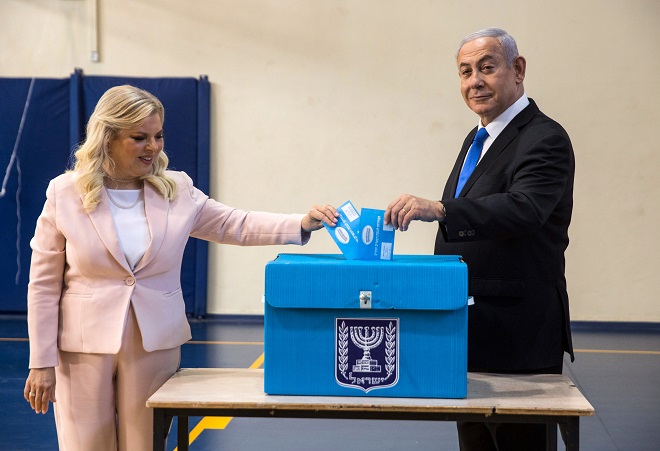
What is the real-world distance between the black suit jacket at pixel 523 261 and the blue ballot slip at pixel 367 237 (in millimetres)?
191

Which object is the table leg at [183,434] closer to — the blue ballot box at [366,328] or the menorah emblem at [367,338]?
the blue ballot box at [366,328]

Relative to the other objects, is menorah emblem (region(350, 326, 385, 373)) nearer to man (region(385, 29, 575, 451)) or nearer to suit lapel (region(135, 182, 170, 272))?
man (region(385, 29, 575, 451))

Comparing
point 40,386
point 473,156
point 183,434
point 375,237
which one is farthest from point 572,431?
point 40,386

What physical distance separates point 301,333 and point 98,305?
0.60 meters

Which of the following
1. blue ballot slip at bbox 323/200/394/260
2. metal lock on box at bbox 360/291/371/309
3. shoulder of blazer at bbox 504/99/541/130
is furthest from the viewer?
shoulder of blazer at bbox 504/99/541/130

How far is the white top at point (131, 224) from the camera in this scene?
2229 millimetres

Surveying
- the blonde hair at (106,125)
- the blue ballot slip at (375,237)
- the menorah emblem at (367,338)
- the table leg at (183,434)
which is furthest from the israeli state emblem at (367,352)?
the blonde hair at (106,125)

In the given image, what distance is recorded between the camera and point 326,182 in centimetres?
696

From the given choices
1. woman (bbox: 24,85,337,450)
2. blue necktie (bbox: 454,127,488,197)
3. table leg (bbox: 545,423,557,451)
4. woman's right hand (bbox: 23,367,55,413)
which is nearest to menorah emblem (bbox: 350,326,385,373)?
woman (bbox: 24,85,337,450)

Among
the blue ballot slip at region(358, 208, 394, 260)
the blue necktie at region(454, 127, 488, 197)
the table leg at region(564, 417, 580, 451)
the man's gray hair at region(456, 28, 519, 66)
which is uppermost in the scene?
the man's gray hair at region(456, 28, 519, 66)

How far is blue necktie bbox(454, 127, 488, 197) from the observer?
2361 mm

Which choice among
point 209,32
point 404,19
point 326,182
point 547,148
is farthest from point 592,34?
point 547,148

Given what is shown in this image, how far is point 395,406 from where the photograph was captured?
1932 mm

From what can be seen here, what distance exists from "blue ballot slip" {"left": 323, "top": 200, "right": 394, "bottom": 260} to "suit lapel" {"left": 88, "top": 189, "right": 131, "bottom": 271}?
61cm
